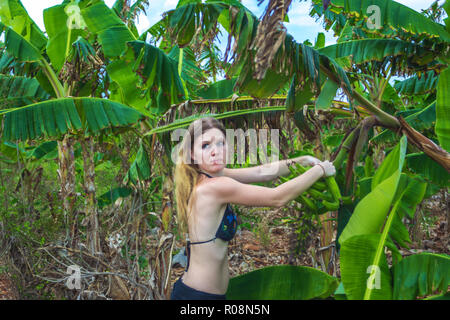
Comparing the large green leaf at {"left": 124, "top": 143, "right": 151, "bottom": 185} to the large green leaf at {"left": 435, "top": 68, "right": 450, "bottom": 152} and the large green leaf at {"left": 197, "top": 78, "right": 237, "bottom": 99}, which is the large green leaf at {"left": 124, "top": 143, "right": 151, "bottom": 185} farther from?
the large green leaf at {"left": 435, "top": 68, "right": 450, "bottom": 152}

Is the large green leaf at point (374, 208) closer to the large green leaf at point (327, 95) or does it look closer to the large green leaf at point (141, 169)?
the large green leaf at point (327, 95)

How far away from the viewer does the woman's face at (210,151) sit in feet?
5.85

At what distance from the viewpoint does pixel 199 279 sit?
1760 mm

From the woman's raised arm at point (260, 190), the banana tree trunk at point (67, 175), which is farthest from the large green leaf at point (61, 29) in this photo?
the woman's raised arm at point (260, 190)

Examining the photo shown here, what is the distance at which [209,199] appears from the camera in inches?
67.7

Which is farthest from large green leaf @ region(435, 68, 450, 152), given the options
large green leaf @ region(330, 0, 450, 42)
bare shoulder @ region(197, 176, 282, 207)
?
large green leaf @ region(330, 0, 450, 42)

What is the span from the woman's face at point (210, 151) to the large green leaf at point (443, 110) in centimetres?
129

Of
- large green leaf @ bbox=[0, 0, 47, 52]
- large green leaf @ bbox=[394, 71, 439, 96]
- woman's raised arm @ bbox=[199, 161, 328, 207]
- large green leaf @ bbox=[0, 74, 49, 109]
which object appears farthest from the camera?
large green leaf @ bbox=[0, 0, 47, 52]

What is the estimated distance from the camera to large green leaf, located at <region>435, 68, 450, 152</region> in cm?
204

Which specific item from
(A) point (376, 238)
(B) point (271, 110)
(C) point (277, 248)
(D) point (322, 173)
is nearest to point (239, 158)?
(B) point (271, 110)

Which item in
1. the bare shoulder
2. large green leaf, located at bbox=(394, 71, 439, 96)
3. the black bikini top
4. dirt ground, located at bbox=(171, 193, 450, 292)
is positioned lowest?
dirt ground, located at bbox=(171, 193, 450, 292)

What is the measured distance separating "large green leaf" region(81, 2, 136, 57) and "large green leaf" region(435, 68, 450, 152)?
3.29 meters

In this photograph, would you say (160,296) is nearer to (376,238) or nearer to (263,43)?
(376,238)

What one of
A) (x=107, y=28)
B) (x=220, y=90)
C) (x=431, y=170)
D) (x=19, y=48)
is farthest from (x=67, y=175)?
(x=431, y=170)
